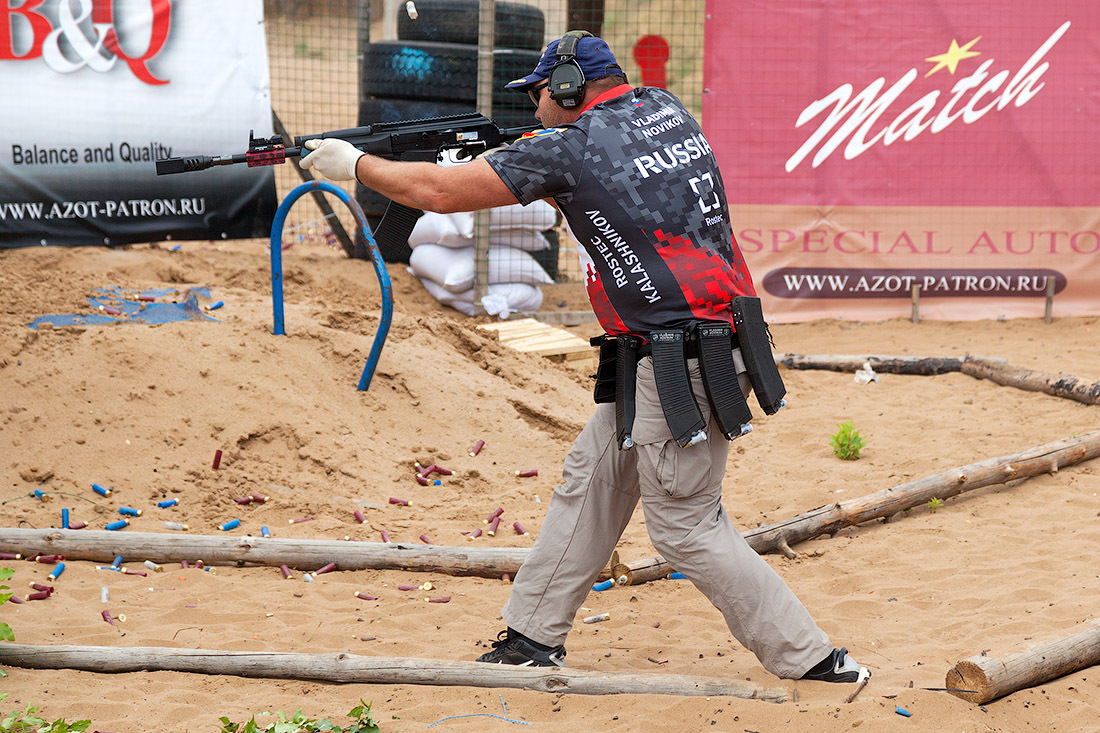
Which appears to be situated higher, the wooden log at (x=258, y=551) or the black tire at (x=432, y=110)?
the black tire at (x=432, y=110)

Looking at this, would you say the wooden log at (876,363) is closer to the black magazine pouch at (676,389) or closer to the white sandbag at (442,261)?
the white sandbag at (442,261)

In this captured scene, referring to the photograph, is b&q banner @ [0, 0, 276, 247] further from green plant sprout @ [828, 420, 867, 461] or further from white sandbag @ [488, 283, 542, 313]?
green plant sprout @ [828, 420, 867, 461]

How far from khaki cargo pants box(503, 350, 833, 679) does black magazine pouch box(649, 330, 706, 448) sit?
0.06 m

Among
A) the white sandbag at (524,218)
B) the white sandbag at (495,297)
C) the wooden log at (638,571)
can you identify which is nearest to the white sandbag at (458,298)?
the white sandbag at (495,297)

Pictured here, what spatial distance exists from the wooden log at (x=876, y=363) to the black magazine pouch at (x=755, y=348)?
436 cm

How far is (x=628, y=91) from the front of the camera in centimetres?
321

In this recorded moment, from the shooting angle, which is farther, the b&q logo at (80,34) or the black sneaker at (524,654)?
the b&q logo at (80,34)

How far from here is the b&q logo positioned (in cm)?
737

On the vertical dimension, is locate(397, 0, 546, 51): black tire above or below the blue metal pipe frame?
above

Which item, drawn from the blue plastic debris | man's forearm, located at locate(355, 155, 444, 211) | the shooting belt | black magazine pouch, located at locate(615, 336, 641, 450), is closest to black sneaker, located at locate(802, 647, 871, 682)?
the shooting belt

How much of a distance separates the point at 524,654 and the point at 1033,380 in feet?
15.4

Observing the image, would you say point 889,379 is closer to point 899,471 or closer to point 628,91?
point 899,471

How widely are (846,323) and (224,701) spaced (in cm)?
681

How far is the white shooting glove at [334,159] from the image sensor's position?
3219 mm
